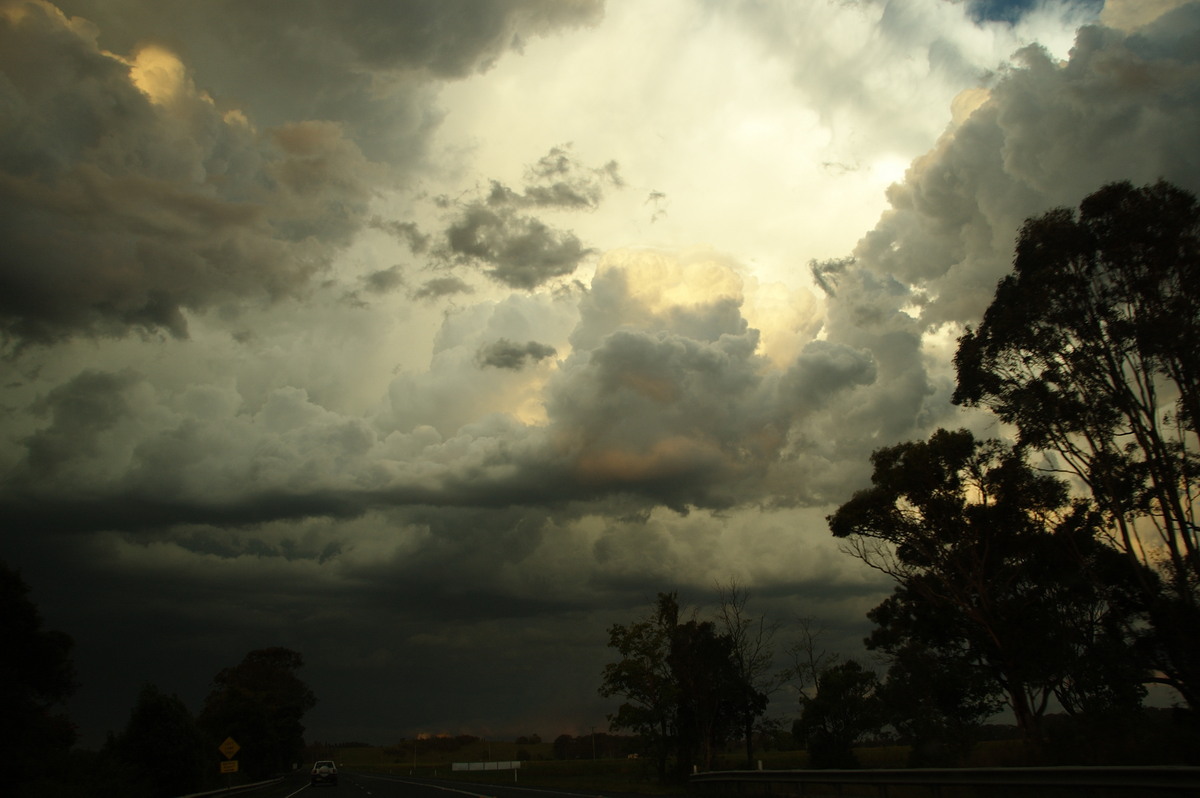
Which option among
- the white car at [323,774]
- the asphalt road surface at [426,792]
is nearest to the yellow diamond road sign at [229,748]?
the asphalt road surface at [426,792]

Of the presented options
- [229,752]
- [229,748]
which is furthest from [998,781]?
[229,748]

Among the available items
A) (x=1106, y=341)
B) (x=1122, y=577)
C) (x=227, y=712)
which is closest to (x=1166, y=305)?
(x=1106, y=341)

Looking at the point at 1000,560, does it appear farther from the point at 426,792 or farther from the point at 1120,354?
the point at 426,792

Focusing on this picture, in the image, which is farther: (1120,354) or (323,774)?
(323,774)

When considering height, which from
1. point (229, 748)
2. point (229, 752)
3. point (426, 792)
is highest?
point (229, 748)

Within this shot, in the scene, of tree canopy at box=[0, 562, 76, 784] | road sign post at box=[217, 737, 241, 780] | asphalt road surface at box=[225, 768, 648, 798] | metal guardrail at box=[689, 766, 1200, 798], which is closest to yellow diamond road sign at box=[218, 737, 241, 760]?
road sign post at box=[217, 737, 241, 780]

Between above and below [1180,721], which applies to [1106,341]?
above

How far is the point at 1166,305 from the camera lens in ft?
91.1

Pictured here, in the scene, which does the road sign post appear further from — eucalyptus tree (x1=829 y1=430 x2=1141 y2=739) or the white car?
eucalyptus tree (x1=829 y1=430 x2=1141 y2=739)

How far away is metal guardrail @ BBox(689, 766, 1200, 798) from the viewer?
10.4 m

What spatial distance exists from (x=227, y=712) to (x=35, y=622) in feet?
156

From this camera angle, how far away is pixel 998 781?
524 inches

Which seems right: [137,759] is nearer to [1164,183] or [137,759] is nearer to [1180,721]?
[1180,721]

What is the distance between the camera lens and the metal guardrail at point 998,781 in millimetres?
10414
